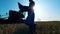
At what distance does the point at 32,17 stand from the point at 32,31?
484 mm

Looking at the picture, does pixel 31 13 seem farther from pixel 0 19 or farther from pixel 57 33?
pixel 0 19

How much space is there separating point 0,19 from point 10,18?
60.0 inches

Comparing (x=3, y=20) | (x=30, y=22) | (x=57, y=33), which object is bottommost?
(x=3, y=20)

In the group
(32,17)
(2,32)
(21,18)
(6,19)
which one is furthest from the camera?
(6,19)

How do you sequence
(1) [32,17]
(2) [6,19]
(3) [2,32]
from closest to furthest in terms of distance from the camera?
1. (1) [32,17]
2. (3) [2,32]
3. (2) [6,19]

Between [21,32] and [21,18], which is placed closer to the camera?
[21,32]

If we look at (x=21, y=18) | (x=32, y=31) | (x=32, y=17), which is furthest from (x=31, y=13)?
(x=21, y=18)

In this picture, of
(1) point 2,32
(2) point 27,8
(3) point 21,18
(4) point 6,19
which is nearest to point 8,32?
(1) point 2,32

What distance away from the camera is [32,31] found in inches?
289

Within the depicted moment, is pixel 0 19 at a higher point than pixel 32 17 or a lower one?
lower

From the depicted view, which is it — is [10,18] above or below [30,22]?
below

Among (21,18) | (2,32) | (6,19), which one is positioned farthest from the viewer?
(6,19)

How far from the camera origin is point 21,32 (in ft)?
30.6

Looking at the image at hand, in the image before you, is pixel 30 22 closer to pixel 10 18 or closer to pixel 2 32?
pixel 2 32
